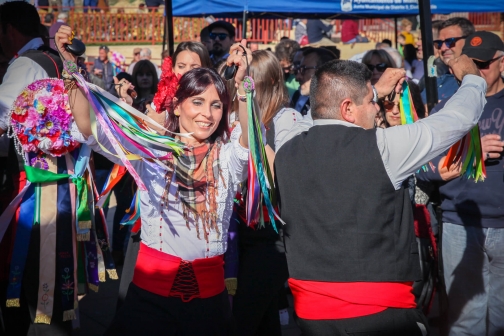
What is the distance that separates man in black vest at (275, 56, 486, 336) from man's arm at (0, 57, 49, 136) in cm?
182

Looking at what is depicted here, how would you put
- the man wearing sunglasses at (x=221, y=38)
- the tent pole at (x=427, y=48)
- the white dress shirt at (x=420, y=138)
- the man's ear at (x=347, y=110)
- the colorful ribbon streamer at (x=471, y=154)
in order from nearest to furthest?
the white dress shirt at (x=420, y=138), the man's ear at (x=347, y=110), the colorful ribbon streamer at (x=471, y=154), the tent pole at (x=427, y=48), the man wearing sunglasses at (x=221, y=38)

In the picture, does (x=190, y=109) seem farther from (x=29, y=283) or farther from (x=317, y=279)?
(x=29, y=283)

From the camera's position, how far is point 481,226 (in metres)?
4.02

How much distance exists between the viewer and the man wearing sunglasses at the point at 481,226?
398 cm

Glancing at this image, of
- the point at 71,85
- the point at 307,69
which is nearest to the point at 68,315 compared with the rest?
the point at 71,85

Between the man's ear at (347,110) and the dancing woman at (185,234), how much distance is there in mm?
440

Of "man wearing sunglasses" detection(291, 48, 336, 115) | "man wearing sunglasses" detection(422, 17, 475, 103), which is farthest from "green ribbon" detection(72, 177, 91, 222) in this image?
"man wearing sunglasses" detection(422, 17, 475, 103)

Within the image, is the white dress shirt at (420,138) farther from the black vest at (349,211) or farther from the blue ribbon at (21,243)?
the blue ribbon at (21,243)

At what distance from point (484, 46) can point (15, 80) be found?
2.85 metres

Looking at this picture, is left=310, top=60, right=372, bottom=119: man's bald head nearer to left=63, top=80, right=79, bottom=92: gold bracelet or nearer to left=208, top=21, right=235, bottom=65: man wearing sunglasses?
left=63, top=80, right=79, bottom=92: gold bracelet

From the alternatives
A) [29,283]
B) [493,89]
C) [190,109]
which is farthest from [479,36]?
[29,283]

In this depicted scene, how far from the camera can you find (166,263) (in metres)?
3.10

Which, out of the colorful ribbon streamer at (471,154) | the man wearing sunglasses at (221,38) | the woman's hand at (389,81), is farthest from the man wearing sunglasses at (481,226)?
the man wearing sunglasses at (221,38)

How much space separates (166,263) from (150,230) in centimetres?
19
